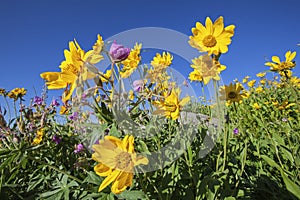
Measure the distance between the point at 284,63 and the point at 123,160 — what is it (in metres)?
1.00

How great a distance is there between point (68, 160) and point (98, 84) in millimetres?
853

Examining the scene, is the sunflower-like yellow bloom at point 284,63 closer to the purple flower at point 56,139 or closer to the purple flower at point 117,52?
the purple flower at point 117,52

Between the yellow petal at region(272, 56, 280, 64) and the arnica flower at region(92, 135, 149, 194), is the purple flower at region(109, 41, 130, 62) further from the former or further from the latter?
the yellow petal at region(272, 56, 280, 64)

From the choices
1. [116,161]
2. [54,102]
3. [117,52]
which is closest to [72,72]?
[117,52]

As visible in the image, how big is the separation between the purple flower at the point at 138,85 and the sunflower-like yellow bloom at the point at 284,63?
63cm

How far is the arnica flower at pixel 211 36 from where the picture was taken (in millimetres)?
958

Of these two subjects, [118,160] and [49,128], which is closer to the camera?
[118,160]

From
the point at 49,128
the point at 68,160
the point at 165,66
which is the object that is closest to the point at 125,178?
the point at 68,160

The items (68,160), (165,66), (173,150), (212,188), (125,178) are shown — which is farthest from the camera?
(165,66)

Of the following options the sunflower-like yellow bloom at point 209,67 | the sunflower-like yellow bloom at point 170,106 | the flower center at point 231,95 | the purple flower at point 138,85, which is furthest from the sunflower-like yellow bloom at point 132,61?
the flower center at point 231,95

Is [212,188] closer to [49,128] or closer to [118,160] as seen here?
[118,160]

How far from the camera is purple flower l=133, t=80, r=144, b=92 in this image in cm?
122

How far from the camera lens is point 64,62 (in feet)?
2.76

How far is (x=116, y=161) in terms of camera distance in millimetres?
776
